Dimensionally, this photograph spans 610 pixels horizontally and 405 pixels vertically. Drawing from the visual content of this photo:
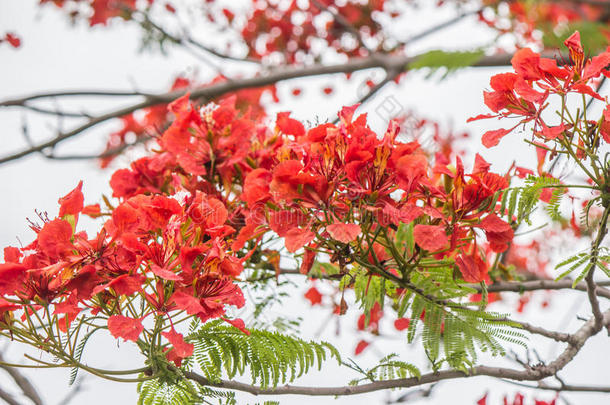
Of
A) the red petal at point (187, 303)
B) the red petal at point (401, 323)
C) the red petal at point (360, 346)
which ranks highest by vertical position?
the red petal at point (360, 346)

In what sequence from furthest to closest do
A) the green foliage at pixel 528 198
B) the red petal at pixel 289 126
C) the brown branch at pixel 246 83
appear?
the brown branch at pixel 246 83
the red petal at pixel 289 126
the green foliage at pixel 528 198

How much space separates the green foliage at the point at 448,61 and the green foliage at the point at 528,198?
35 centimetres

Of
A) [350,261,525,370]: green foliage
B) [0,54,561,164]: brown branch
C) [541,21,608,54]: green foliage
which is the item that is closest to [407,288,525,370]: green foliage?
[350,261,525,370]: green foliage

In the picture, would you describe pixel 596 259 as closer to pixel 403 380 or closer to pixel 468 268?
pixel 468 268

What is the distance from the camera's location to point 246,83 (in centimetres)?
317

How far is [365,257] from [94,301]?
22.0 inches

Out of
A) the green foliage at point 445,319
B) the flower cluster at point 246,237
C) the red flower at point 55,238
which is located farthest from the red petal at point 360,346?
the red flower at point 55,238

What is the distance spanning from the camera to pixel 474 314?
126 centimetres

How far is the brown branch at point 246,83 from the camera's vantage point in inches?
107

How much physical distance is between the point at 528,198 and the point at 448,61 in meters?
0.42

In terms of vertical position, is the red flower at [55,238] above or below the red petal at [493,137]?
below

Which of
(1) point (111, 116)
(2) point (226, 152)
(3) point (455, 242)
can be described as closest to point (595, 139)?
(3) point (455, 242)

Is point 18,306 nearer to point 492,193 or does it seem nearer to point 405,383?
point 405,383

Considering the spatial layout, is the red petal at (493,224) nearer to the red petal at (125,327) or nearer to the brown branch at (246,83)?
the red petal at (125,327)
